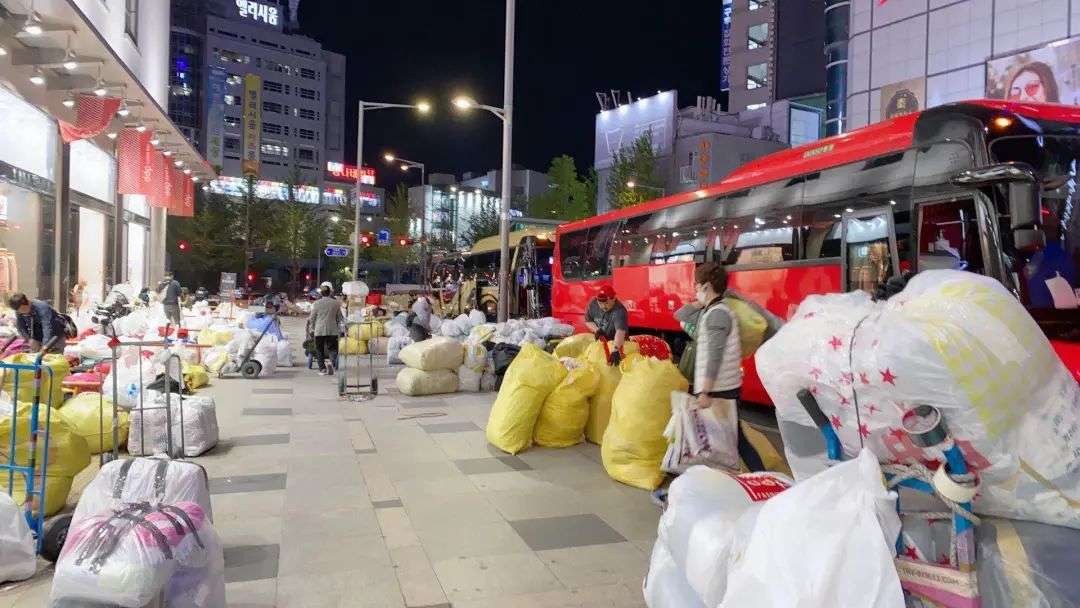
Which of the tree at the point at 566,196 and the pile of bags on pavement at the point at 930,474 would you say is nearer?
the pile of bags on pavement at the point at 930,474

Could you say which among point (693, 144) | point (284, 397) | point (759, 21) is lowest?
point (284, 397)

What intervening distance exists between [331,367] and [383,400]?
3507 mm

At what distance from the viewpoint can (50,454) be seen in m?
5.05

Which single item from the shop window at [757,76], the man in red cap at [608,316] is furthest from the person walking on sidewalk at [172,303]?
the shop window at [757,76]

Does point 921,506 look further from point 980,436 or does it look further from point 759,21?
point 759,21

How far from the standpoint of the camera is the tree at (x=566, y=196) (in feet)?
179

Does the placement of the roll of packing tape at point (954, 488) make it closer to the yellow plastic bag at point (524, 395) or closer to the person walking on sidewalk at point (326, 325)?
the yellow plastic bag at point (524, 395)

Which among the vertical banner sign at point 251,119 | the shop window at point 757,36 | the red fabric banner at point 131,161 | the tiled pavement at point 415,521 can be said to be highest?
the shop window at point 757,36

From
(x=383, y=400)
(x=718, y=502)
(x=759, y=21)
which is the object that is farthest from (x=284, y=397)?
(x=759, y=21)

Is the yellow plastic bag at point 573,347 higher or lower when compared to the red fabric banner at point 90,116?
lower

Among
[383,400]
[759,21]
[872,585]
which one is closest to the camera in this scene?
[872,585]

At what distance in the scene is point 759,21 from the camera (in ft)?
210

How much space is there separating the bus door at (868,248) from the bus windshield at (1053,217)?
5.13 feet

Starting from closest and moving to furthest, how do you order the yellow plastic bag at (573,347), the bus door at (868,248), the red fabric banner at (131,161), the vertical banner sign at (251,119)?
the bus door at (868,248) < the yellow plastic bag at (573,347) < the red fabric banner at (131,161) < the vertical banner sign at (251,119)
